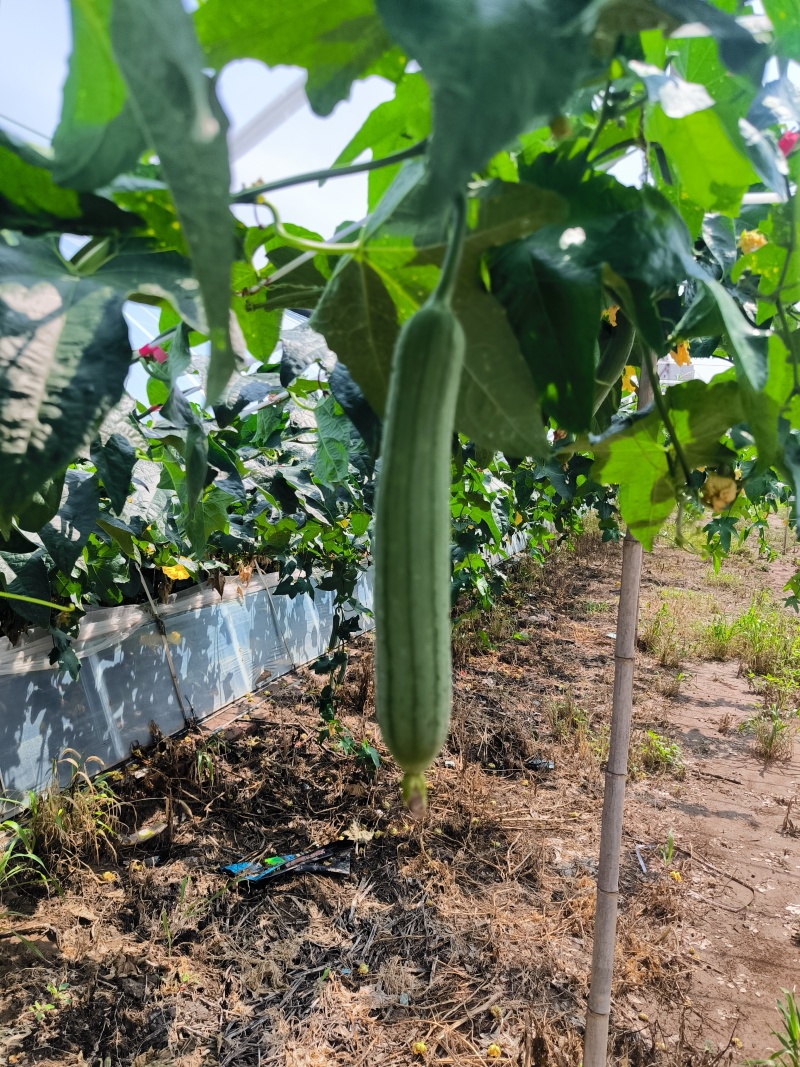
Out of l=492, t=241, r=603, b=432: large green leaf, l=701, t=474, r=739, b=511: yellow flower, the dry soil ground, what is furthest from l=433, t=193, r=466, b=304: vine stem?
the dry soil ground

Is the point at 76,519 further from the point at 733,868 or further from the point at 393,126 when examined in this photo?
the point at 733,868

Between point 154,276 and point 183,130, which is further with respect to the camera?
point 154,276

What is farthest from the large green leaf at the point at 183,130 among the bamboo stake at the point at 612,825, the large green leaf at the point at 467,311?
the bamboo stake at the point at 612,825

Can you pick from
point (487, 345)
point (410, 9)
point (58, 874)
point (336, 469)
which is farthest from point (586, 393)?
point (58, 874)

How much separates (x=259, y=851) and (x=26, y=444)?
4.01 metres

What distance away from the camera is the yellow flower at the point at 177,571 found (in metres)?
4.07

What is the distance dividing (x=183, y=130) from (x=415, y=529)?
24 cm

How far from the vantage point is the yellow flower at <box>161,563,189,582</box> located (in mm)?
4066

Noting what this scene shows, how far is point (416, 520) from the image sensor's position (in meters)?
0.46

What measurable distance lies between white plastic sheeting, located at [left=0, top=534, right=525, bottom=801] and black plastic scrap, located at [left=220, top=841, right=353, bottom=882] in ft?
3.64

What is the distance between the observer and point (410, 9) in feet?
1.25

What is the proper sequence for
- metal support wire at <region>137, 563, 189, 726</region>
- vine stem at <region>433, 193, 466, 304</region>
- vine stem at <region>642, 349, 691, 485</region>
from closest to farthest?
vine stem at <region>433, 193, 466, 304</region>, vine stem at <region>642, 349, 691, 485</region>, metal support wire at <region>137, 563, 189, 726</region>

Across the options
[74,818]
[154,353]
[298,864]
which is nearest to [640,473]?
[154,353]

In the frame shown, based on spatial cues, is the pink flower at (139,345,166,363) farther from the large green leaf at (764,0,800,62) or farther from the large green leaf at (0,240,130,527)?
the large green leaf at (764,0,800,62)
